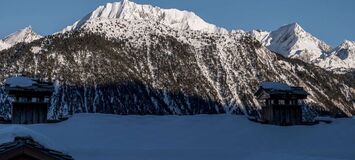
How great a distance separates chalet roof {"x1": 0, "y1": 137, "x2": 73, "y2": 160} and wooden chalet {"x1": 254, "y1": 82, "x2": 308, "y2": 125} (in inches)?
1224

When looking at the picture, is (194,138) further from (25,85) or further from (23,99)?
(25,85)

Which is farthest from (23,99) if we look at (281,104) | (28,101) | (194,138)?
(281,104)

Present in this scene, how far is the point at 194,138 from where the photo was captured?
35.3 m

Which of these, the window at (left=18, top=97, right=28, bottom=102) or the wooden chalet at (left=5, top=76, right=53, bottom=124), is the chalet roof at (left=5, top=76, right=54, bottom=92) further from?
the window at (left=18, top=97, right=28, bottom=102)

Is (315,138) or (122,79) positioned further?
(122,79)

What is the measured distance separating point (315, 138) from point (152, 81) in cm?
15524

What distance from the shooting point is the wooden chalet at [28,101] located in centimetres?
4188

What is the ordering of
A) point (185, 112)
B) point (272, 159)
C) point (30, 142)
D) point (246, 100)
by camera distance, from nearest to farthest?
point (30, 142) → point (272, 159) → point (185, 112) → point (246, 100)

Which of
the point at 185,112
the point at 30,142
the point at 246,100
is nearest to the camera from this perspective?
the point at 30,142

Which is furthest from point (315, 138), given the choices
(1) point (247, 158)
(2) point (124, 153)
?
(2) point (124, 153)

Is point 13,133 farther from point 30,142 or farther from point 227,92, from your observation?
point 227,92

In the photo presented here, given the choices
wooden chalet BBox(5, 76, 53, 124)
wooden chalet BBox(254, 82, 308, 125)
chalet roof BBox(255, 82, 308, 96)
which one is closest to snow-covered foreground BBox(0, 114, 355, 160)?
wooden chalet BBox(254, 82, 308, 125)

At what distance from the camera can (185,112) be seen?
563 ft

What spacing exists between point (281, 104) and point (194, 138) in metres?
14.0
